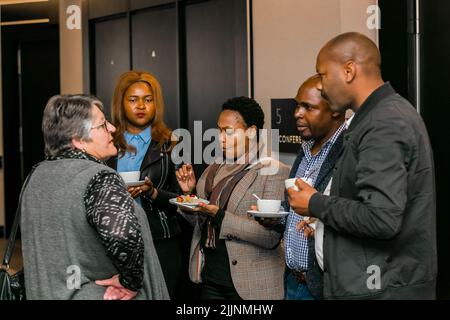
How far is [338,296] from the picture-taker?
80.1 inches

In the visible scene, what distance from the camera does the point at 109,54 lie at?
5.77m

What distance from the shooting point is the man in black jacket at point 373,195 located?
6.08ft

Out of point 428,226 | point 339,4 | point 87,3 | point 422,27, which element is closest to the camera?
point 428,226

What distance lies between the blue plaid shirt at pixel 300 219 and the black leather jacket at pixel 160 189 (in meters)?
0.87

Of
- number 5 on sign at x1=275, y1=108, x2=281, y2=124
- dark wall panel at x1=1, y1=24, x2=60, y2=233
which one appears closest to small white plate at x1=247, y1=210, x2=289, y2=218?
number 5 on sign at x1=275, y1=108, x2=281, y2=124

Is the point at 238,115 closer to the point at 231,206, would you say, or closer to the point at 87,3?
the point at 231,206

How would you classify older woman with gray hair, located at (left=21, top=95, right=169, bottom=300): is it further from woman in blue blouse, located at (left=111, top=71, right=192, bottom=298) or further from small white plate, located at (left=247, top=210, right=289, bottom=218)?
woman in blue blouse, located at (left=111, top=71, right=192, bottom=298)

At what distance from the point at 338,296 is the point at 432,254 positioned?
1.05 ft

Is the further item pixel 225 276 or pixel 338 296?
pixel 225 276

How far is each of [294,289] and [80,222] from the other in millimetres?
960

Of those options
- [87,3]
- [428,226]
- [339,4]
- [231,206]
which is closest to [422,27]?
[339,4]

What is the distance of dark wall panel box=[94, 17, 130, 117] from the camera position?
18.3 feet

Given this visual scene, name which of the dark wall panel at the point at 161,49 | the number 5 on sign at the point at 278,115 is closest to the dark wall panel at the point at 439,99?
the number 5 on sign at the point at 278,115

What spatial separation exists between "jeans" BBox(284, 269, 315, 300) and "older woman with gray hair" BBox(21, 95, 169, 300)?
613mm
